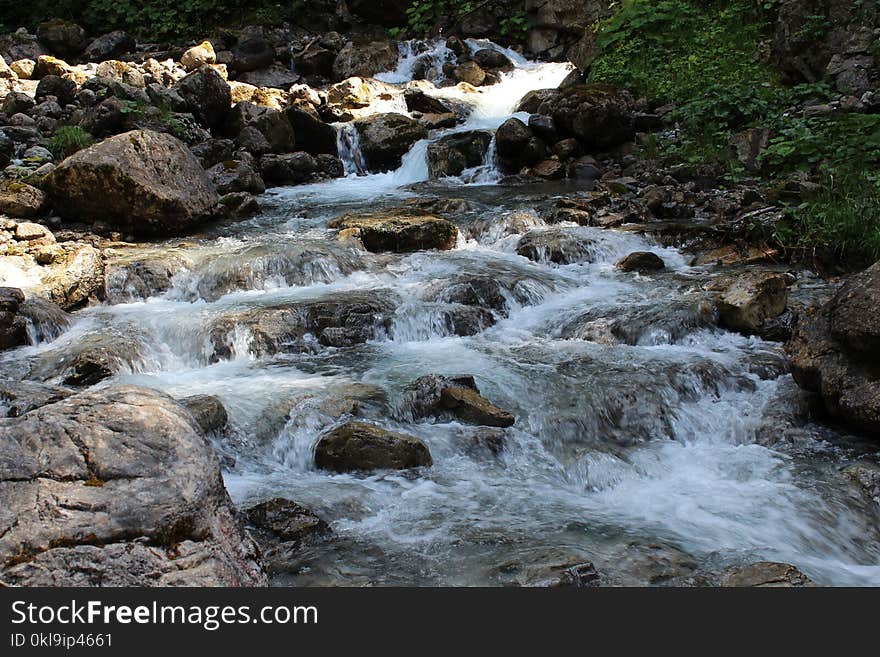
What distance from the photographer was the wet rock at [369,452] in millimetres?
4895

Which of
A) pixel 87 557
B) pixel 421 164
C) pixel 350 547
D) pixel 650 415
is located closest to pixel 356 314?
pixel 650 415

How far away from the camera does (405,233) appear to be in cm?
930

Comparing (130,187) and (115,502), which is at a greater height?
(130,187)

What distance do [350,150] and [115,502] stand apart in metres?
12.3

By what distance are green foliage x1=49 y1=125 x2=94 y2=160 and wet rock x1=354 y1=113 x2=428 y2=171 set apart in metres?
4.91

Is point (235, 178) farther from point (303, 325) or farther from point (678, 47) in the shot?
point (678, 47)

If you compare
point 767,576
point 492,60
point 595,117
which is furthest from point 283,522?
point 492,60

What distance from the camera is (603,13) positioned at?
18.5m

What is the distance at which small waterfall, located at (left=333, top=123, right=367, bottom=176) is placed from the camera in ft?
46.5

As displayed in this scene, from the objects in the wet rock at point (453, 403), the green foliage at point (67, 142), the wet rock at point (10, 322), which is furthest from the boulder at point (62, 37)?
the wet rock at point (453, 403)

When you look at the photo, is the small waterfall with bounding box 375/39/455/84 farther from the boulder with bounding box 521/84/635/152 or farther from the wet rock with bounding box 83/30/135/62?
the wet rock with bounding box 83/30/135/62

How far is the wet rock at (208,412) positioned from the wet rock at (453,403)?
1356mm

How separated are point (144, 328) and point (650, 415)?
467 centimetres

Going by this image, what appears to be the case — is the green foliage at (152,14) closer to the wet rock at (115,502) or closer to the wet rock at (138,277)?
the wet rock at (138,277)
